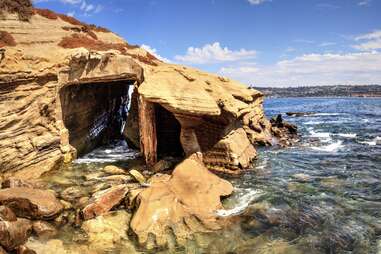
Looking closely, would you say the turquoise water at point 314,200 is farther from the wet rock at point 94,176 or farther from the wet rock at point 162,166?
the wet rock at point 94,176

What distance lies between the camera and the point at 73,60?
20.0 meters

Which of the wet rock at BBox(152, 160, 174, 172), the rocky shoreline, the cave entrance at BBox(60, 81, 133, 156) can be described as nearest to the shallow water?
the rocky shoreline

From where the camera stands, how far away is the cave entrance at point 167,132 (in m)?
24.5

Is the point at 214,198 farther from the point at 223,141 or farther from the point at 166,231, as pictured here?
the point at 223,141

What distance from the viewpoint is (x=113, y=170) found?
19.6 metres

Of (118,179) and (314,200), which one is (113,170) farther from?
(314,200)

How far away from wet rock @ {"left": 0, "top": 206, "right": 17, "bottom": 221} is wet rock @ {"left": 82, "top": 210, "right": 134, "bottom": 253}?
2288mm

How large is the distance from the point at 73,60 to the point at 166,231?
1201 centimetres

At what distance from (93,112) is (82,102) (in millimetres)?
2132

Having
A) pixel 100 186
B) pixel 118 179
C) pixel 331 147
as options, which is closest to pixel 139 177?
pixel 118 179

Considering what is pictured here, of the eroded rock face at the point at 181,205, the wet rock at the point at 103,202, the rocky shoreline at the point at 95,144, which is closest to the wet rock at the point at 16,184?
the rocky shoreline at the point at 95,144

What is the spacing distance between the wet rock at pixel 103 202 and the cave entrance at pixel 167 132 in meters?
9.84

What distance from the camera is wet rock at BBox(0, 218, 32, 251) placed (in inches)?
413

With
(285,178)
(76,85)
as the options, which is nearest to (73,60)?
(76,85)
